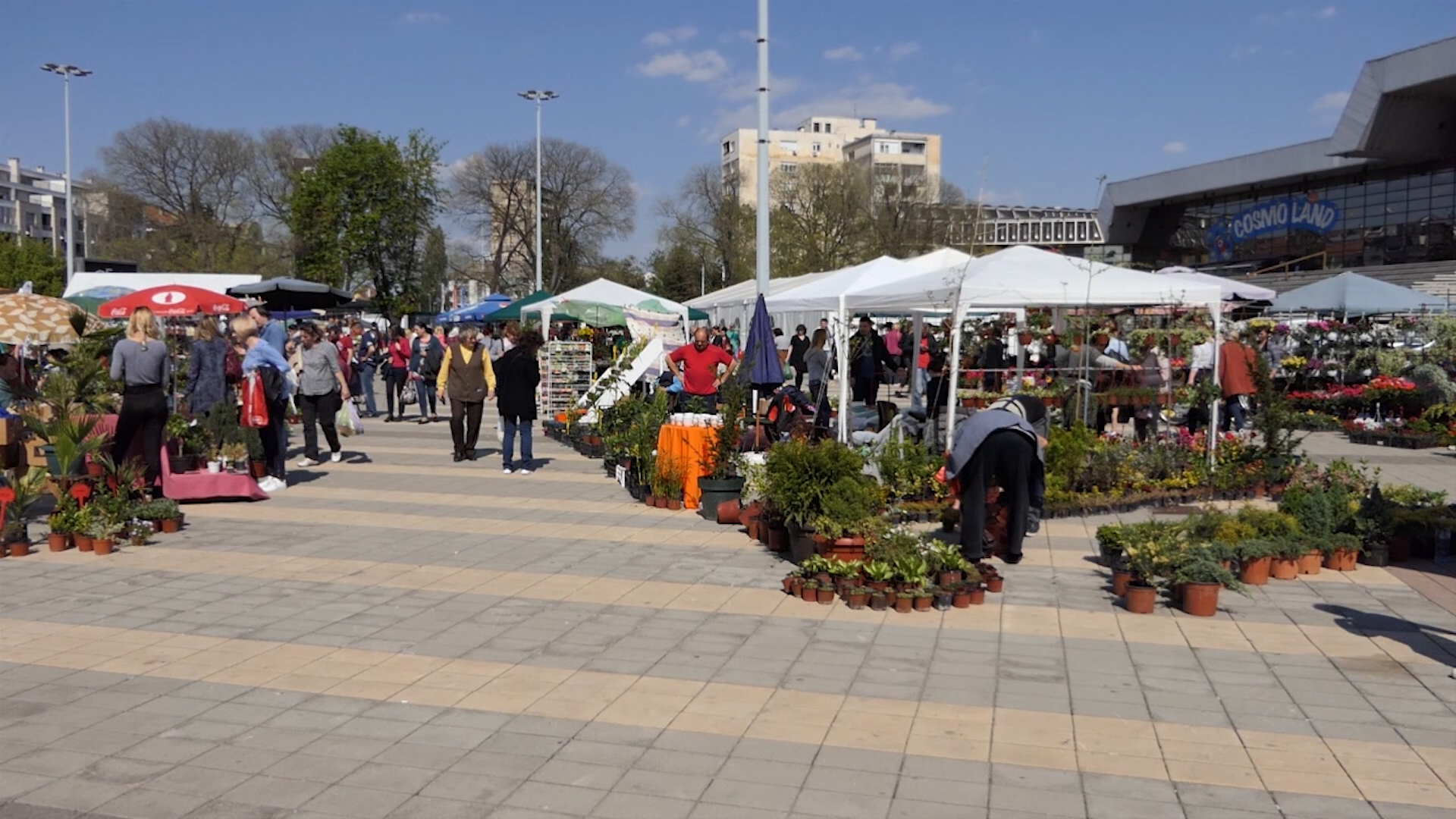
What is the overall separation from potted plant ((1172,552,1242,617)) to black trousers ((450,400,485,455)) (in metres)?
10.1

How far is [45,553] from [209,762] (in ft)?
17.9

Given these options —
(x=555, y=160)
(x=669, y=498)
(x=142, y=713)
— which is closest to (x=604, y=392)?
(x=669, y=498)

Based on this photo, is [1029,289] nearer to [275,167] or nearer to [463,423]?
[463,423]

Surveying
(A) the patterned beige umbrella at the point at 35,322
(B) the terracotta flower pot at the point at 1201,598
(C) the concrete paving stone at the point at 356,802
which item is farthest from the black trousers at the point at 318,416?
(B) the terracotta flower pot at the point at 1201,598

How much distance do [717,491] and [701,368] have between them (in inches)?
102

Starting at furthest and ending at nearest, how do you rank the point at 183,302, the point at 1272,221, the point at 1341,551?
the point at 1272,221 < the point at 183,302 < the point at 1341,551

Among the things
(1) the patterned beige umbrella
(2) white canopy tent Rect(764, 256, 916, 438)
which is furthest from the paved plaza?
(1) the patterned beige umbrella

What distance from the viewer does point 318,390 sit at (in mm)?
14359

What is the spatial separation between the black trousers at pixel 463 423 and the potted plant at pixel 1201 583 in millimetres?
10094

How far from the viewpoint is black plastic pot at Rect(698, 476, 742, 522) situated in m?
10.8

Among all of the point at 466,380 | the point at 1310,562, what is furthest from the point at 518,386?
the point at 1310,562

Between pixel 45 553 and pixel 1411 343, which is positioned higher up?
pixel 1411 343

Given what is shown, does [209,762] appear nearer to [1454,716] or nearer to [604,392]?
[1454,716]

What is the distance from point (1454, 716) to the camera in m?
5.45
